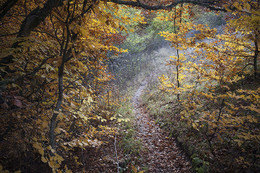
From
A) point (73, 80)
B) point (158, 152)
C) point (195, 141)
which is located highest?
point (73, 80)

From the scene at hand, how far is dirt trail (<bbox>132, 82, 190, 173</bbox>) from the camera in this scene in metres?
4.54

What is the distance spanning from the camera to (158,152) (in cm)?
532

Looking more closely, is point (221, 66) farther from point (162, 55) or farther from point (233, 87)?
point (162, 55)

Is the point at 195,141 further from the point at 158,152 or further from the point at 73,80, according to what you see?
the point at 73,80

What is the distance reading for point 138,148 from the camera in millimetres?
5457

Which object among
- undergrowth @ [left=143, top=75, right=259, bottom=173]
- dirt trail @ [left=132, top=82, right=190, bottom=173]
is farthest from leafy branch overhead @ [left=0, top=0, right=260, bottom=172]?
dirt trail @ [left=132, top=82, right=190, bottom=173]

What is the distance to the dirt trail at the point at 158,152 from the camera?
179 inches

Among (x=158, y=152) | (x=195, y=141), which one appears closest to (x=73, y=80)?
(x=158, y=152)

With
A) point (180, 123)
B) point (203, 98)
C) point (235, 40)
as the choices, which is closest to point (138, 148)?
point (180, 123)

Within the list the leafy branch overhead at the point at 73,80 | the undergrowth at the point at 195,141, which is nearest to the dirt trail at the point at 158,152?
the undergrowth at the point at 195,141

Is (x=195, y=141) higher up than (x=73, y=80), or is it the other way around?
(x=73, y=80)

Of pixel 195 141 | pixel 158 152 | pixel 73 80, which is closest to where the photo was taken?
pixel 73 80

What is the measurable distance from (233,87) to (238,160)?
3757 millimetres

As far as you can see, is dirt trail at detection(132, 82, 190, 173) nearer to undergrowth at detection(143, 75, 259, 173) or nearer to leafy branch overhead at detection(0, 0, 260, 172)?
undergrowth at detection(143, 75, 259, 173)
